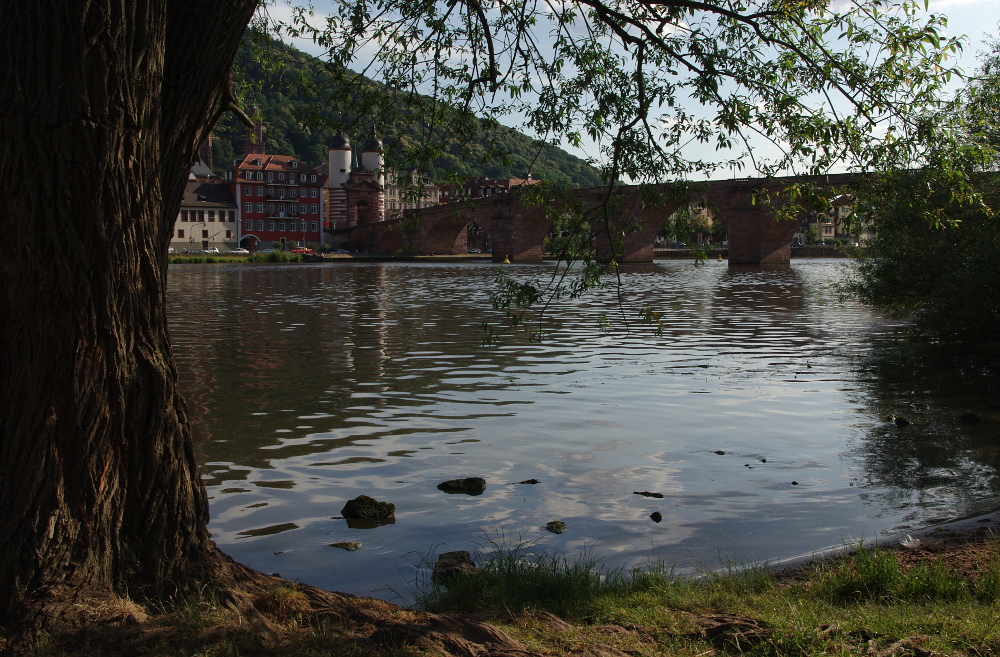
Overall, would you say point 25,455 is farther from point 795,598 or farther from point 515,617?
point 795,598

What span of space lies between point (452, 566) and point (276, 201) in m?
97.9

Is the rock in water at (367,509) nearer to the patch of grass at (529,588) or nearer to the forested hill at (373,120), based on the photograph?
the patch of grass at (529,588)

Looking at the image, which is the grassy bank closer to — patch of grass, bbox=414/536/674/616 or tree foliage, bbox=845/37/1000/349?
patch of grass, bbox=414/536/674/616

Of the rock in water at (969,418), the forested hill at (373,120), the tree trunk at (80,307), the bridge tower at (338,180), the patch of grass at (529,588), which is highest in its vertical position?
the bridge tower at (338,180)

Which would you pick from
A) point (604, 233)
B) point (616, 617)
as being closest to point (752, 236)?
point (604, 233)

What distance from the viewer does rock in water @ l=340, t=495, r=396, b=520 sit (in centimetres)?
605

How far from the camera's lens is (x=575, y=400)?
34.0 ft

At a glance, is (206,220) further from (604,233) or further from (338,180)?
(604,233)

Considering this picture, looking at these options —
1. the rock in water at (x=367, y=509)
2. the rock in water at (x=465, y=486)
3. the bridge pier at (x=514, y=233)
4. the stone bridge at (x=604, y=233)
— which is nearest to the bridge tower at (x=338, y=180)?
the stone bridge at (x=604, y=233)

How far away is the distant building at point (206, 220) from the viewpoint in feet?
297

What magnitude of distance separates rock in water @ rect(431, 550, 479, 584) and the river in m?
0.20

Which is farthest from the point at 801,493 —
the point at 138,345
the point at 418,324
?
the point at 418,324

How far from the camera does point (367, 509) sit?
6.07 metres

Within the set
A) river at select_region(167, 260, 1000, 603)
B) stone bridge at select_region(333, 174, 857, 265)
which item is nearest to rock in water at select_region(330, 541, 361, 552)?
river at select_region(167, 260, 1000, 603)
